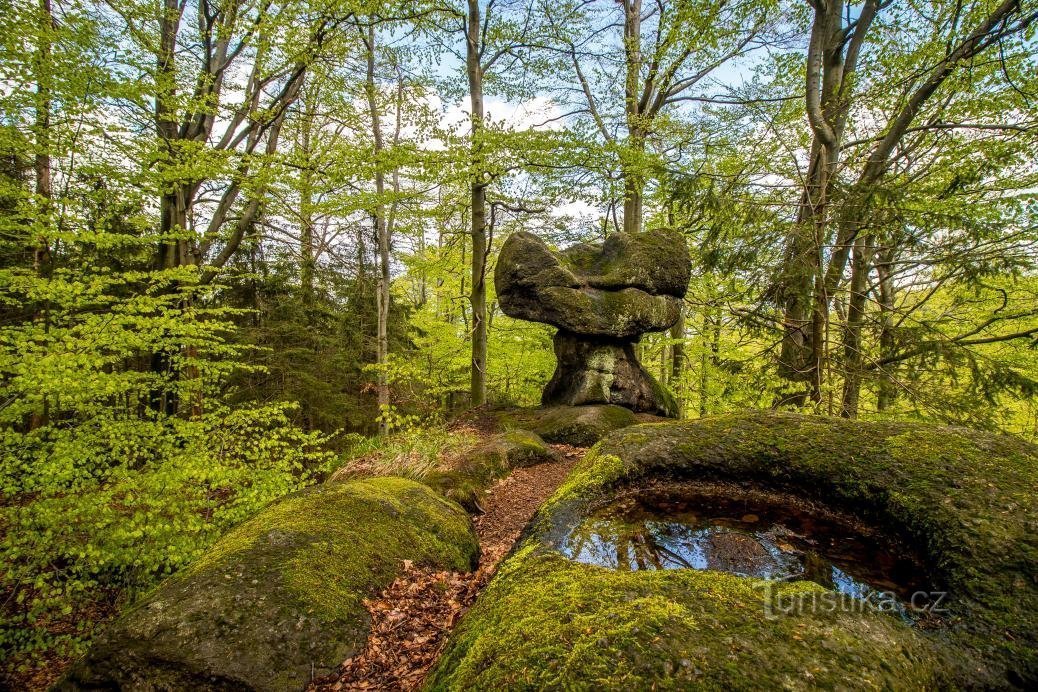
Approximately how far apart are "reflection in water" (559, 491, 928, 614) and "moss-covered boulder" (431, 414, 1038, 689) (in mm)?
124

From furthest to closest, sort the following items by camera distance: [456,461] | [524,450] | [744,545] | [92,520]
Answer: [524,450]
[456,461]
[92,520]
[744,545]

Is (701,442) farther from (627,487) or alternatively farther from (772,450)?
(627,487)

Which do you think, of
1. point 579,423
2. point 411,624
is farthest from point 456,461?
point 411,624

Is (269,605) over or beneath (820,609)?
beneath

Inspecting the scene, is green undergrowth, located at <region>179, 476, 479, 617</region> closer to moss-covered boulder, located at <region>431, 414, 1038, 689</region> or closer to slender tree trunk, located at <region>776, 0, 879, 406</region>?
moss-covered boulder, located at <region>431, 414, 1038, 689</region>

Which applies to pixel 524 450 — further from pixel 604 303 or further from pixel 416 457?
pixel 604 303

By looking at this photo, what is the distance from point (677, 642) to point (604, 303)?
7.03m

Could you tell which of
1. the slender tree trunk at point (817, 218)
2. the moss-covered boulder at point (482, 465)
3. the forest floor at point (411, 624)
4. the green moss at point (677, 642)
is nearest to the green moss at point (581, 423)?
the moss-covered boulder at point (482, 465)

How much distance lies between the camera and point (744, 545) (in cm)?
231

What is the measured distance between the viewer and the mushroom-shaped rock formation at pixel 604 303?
7.96 metres

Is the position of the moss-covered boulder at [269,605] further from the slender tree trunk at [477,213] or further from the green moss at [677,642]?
the slender tree trunk at [477,213]

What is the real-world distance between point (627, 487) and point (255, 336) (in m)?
10.9

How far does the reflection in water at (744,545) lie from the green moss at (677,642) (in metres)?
0.57

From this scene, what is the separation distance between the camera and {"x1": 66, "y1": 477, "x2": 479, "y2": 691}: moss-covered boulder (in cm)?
195
